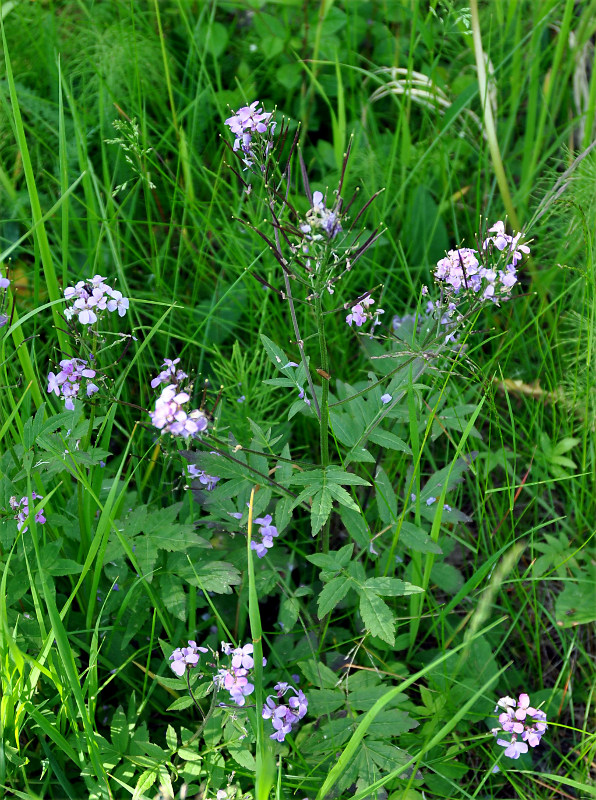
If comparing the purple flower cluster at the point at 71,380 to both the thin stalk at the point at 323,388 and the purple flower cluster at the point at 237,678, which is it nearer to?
the thin stalk at the point at 323,388

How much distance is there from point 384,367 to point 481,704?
1.04 m

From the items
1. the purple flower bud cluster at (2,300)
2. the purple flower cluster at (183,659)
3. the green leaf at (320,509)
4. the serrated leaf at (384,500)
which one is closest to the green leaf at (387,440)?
the serrated leaf at (384,500)

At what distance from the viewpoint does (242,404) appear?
7.55 ft

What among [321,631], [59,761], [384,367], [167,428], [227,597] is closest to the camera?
[167,428]

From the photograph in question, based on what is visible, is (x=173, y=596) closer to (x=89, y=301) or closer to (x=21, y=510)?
(x=21, y=510)

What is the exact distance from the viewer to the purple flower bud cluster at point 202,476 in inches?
73.8

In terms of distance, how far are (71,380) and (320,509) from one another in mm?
734

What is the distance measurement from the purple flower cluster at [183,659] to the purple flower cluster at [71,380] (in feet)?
2.14

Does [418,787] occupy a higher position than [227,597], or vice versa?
[227,597]

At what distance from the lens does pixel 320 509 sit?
1.57 m

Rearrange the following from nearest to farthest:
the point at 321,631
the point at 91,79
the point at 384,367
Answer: the point at 321,631, the point at 384,367, the point at 91,79

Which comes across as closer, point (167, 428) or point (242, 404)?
point (167, 428)

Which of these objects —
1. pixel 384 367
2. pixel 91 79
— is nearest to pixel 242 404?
pixel 384 367

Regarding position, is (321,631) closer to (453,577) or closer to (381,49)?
(453,577)
